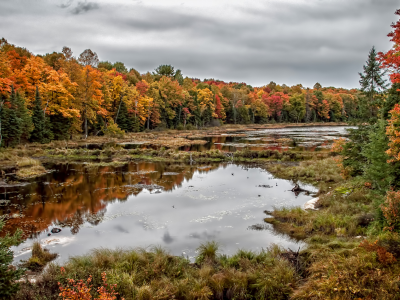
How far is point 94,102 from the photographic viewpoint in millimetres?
51531

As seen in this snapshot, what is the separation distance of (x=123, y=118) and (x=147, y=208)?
1909 inches

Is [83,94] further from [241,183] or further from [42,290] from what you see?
[42,290]

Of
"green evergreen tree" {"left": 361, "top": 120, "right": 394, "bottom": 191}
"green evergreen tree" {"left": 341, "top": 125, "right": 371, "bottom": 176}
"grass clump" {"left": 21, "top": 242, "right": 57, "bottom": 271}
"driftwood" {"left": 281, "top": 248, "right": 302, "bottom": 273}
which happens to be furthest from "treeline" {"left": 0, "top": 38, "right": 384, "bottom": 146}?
"grass clump" {"left": 21, "top": 242, "right": 57, "bottom": 271}

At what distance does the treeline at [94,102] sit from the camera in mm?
35522

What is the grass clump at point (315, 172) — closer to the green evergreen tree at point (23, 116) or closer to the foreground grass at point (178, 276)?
the foreground grass at point (178, 276)

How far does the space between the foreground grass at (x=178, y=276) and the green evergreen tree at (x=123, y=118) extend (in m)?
55.0

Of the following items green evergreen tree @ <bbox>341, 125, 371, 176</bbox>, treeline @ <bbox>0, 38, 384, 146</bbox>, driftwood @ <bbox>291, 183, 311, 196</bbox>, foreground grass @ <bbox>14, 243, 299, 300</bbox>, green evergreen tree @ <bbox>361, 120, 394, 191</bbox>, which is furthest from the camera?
treeline @ <bbox>0, 38, 384, 146</bbox>

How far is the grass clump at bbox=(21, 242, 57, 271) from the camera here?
10141mm

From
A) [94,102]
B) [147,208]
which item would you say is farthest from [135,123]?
[147,208]

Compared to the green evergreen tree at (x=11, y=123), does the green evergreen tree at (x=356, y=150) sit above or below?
below

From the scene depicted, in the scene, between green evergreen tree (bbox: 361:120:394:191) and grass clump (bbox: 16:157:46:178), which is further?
grass clump (bbox: 16:157:46:178)

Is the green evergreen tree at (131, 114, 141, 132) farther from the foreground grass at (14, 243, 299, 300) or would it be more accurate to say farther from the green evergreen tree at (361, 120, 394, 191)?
Answer: the green evergreen tree at (361, 120, 394, 191)

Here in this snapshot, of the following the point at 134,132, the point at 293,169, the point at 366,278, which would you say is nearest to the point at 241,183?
the point at 293,169

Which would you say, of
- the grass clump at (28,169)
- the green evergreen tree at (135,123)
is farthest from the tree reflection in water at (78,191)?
the green evergreen tree at (135,123)
